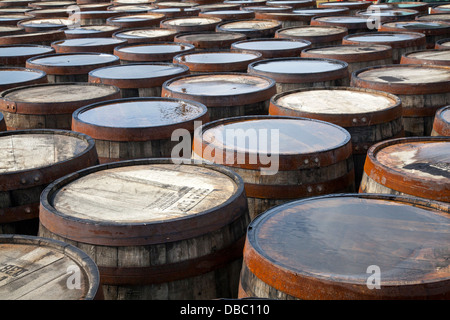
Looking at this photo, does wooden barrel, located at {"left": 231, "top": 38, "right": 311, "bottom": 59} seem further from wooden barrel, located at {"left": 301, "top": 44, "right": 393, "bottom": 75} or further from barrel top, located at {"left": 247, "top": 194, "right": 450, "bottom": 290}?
barrel top, located at {"left": 247, "top": 194, "right": 450, "bottom": 290}

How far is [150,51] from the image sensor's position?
9.31 metres

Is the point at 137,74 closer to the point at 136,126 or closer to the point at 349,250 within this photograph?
the point at 136,126

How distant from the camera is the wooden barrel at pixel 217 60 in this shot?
7.61 metres

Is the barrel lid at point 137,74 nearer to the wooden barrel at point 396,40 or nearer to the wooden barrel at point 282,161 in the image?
the wooden barrel at point 282,161

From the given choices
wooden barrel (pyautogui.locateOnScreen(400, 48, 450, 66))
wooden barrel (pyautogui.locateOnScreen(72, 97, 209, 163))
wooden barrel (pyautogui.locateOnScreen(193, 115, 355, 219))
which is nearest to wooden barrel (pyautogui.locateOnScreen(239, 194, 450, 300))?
wooden barrel (pyautogui.locateOnScreen(193, 115, 355, 219))

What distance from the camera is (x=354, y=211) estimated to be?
3.61 metres

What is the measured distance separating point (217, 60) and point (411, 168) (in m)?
4.63

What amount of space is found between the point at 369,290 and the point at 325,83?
4.50m

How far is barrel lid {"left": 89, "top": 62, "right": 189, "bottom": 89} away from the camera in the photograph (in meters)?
7.02

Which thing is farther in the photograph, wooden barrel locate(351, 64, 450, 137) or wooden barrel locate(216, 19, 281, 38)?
wooden barrel locate(216, 19, 281, 38)

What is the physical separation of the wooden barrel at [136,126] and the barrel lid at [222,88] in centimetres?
25

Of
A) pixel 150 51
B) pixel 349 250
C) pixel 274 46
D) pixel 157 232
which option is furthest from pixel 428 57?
pixel 157 232

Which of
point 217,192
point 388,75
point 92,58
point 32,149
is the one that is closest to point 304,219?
point 217,192

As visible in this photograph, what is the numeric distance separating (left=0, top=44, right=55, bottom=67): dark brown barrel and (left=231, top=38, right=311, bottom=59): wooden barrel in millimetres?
3206
